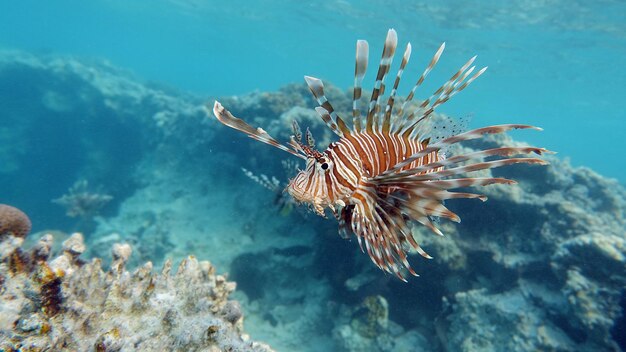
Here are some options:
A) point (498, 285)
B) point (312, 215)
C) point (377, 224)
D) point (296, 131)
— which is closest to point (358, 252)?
point (312, 215)

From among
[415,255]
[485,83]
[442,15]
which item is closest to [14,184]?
[415,255]

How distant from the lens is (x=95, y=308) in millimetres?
2363

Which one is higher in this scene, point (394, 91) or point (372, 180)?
point (394, 91)

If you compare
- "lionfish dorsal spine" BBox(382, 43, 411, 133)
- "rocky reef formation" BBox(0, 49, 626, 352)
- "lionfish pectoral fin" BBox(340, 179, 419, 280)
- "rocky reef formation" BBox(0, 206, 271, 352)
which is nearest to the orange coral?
"rocky reef formation" BBox(0, 206, 271, 352)

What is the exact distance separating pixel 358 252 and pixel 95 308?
5013 millimetres

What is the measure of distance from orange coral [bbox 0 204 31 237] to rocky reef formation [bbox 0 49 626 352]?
44 centimetres

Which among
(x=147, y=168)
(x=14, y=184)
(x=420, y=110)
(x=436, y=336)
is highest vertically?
(x=420, y=110)

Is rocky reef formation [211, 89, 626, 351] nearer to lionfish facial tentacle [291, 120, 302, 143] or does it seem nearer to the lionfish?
the lionfish

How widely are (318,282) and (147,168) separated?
9242mm

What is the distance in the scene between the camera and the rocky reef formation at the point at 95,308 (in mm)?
1909

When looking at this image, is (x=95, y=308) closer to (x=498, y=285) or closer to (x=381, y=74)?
(x=381, y=74)

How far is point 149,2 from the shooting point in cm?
4572

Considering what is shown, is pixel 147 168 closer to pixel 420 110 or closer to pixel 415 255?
pixel 415 255

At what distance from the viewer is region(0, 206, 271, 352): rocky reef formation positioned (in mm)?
1909
